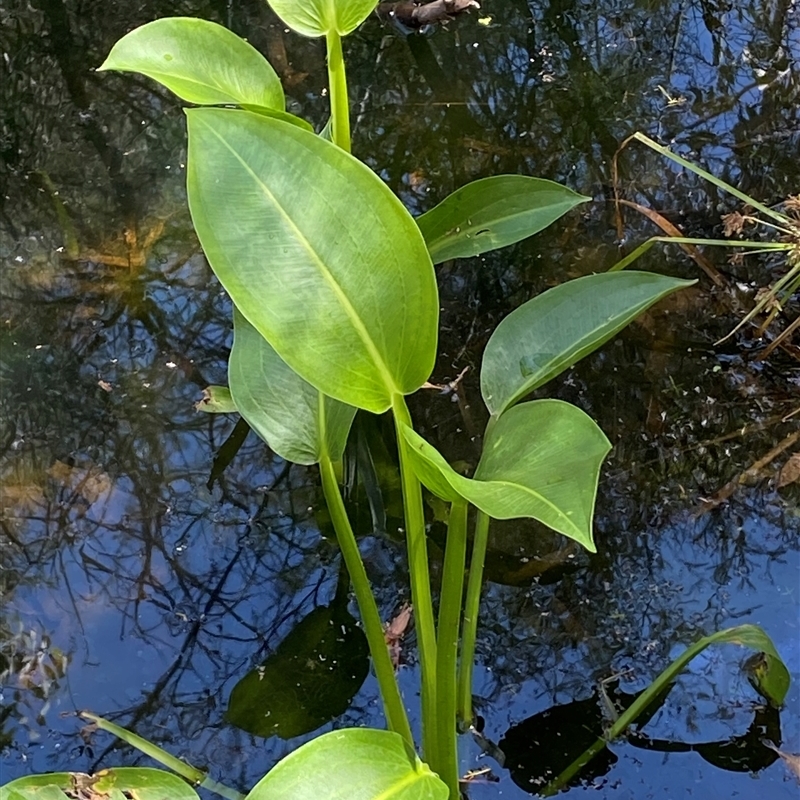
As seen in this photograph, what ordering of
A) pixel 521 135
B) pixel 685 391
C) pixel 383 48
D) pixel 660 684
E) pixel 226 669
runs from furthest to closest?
pixel 383 48 < pixel 521 135 < pixel 685 391 < pixel 226 669 < pixel 660 684

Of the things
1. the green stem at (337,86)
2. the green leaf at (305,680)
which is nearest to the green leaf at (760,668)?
the green leaf at (305,680)

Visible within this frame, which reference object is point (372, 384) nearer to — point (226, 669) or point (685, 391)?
point (226, 669)

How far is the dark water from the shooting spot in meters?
0.77

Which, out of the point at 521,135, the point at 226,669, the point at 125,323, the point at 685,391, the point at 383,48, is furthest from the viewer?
the point at 383,48

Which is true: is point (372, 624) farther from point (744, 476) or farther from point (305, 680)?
point (744, 476)

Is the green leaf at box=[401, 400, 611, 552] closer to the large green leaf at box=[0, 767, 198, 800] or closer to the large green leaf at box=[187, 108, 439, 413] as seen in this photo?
the large green leaf at box=[187, 108, 439, 413]

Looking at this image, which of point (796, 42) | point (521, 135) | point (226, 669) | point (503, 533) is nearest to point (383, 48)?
point (521, 135)

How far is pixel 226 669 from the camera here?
2.65 ft

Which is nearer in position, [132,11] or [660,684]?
[660,684]

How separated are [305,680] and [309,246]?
430 millimetres

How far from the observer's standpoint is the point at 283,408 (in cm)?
74

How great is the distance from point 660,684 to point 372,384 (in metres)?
0.35

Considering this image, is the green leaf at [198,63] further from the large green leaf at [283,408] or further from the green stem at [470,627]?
the green stem at [470,627]

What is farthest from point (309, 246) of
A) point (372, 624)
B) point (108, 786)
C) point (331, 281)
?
point (108, 786)
